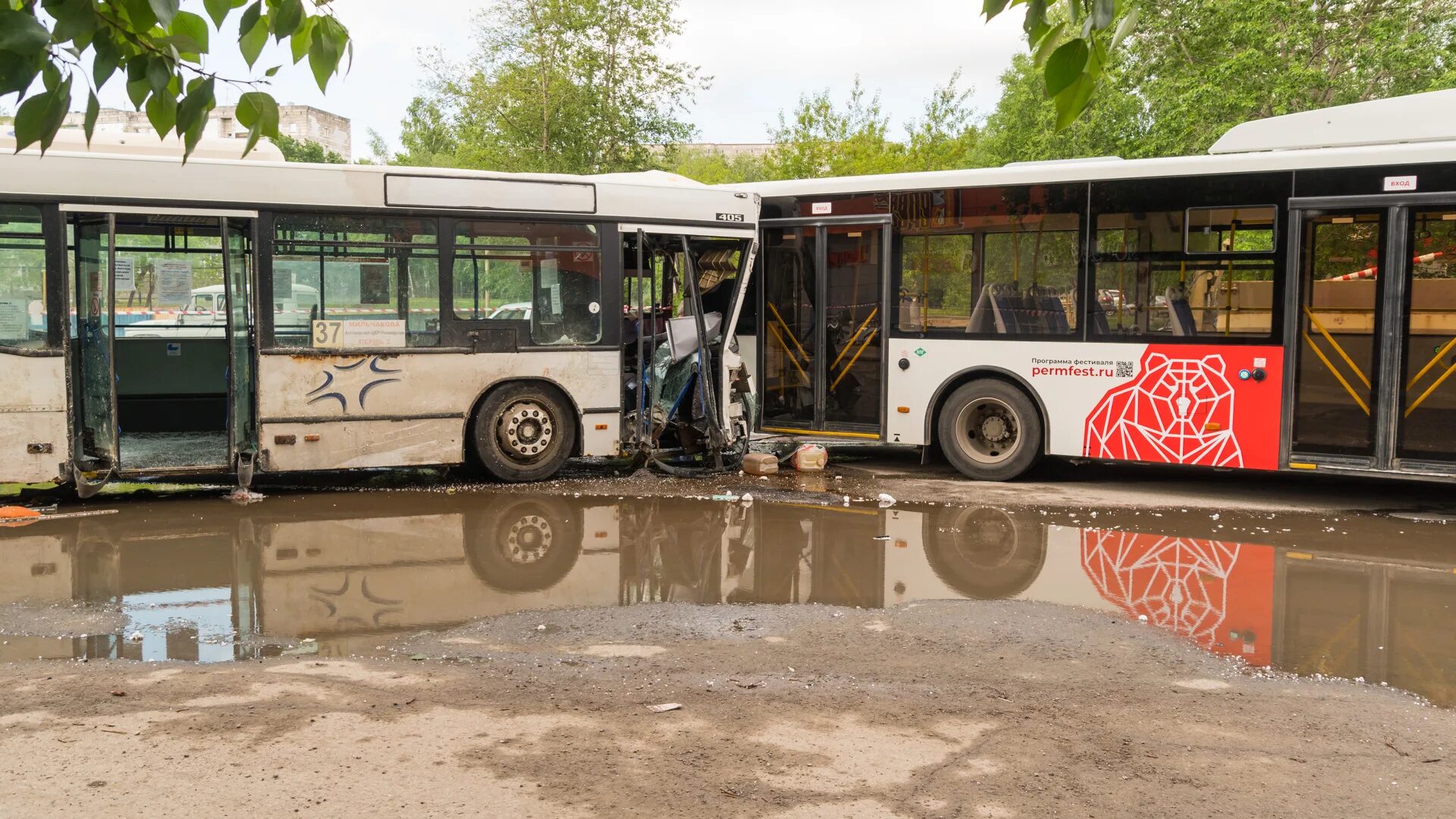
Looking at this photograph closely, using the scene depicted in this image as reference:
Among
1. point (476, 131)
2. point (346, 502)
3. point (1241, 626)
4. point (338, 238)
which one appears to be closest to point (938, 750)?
point (1241, 626)

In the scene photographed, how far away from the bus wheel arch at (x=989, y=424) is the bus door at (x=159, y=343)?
6588 millimetres

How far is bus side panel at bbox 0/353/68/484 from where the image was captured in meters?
10.0

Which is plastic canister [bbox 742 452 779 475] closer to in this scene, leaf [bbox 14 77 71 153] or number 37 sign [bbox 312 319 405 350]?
number 37 sign [bbox 312 319 405 350]

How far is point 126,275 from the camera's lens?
11.1 metres

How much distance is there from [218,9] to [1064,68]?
1801 mm

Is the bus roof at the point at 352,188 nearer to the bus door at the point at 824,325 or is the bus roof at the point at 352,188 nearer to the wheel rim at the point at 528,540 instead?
the bus door at the point at 824,325

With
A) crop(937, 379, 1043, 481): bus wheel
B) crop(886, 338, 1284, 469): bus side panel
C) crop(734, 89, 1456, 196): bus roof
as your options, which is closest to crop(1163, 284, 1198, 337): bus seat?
crop(886, 338, 1284, 469): bus side panel

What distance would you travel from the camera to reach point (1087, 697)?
567 centimetres

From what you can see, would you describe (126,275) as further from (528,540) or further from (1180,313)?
(1180,313)

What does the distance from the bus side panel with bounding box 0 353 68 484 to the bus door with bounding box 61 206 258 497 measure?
0.11 m

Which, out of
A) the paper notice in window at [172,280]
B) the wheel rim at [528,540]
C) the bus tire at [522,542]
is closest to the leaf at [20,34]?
the bus tire at [522,542]

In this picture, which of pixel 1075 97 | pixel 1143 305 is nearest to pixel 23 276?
pixel 1143 305

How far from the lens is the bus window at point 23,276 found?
33.1ft

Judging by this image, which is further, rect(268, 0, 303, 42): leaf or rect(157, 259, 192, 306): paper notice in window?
rect(157, 259, 192, 306): paper notice in window
